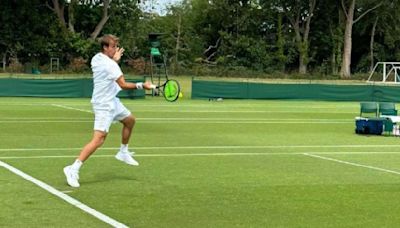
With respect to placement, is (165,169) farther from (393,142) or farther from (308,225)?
(393,142)

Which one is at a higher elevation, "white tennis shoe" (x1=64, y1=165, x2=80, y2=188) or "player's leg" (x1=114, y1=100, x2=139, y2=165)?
"player's leg" (x1=114, y1=100, x2=139, y2=165)

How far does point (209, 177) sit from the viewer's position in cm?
1197

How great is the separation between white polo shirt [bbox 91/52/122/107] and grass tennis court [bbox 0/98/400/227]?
1262mm

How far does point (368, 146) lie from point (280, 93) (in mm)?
28060

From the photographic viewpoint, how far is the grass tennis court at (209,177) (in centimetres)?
868

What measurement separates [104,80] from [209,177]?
8.36 feet

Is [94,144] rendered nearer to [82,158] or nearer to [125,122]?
[82,158]

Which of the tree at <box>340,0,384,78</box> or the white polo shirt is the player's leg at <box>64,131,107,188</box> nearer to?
the white polo shirt

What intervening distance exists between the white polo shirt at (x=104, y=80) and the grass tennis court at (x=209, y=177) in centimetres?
126

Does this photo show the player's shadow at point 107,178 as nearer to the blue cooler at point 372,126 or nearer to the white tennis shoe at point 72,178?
the white tennis shoe at point 72,178

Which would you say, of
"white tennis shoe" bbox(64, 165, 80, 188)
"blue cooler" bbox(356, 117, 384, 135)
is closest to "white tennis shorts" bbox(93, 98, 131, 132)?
"white tennis shoe" bbox(64, 165, 80, 188)

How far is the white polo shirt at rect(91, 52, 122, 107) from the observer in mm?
10539

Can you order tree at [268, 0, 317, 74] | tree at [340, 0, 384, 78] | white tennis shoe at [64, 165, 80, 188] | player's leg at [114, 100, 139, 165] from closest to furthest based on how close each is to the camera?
white tennis shoe at [64, 165, 80, 188] < player's leg at [114, 100, 139, 165] < tree at [340, 0, 384, 78] < tree at [268, 0, 317, 74]

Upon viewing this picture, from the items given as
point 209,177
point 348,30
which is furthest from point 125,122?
point 348,30
